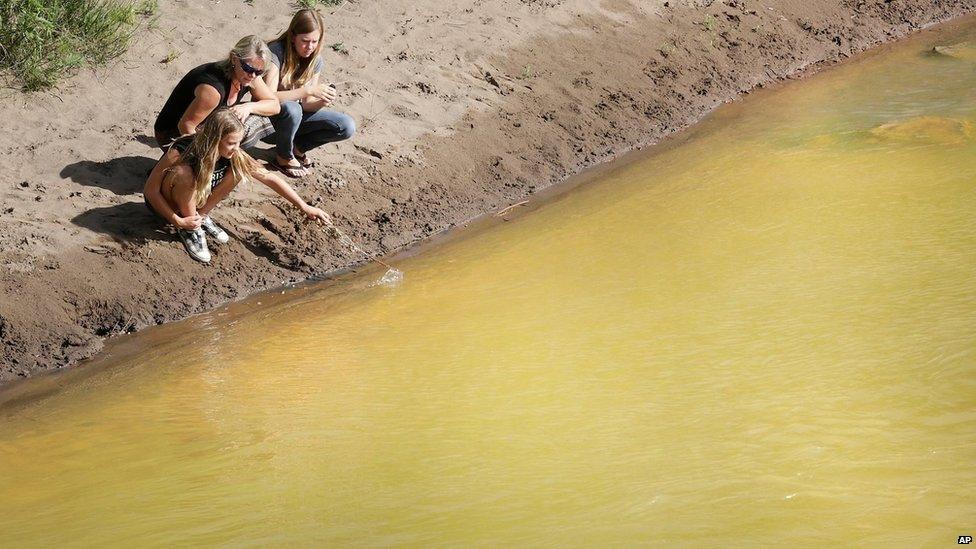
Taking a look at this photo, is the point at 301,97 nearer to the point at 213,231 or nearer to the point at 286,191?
the point at 286,191

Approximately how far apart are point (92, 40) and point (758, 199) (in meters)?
4.52

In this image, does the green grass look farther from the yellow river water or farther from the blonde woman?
the yellow river water

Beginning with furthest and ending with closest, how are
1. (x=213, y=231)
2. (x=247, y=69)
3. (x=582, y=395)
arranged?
(x=213, y=231) < (x=247, y=69) < (x=582, y=395)

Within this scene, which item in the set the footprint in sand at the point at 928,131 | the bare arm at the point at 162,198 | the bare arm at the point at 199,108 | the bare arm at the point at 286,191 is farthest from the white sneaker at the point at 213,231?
the footprint in sand at the point at 928,131

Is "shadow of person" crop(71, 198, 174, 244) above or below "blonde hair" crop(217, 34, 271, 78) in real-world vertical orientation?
below

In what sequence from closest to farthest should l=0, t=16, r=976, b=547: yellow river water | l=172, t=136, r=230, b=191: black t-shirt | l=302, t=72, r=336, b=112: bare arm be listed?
l=0, t=16, r=976, b=547: yellow river water, l=172, t=136, r=230, b=191: black t-shirt, l=302, t=72, r=336, b=112: bare arm

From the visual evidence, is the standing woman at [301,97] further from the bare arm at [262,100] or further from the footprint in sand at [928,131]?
the footprint in sand at [928,131]

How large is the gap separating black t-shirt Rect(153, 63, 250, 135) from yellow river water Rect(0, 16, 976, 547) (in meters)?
1.13

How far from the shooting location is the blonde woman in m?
5.61

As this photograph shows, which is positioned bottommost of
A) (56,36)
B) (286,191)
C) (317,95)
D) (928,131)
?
(928,131)

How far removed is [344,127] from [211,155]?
1230mm

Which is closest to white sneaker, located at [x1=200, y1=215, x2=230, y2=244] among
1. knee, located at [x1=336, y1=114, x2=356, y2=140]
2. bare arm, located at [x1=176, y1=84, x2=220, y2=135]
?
bare arm, located at [x1=176, y1=84, x2=220, y2=135]

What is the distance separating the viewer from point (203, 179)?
575cm

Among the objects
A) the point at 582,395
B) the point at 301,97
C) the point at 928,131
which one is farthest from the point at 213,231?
the point at 928,131
